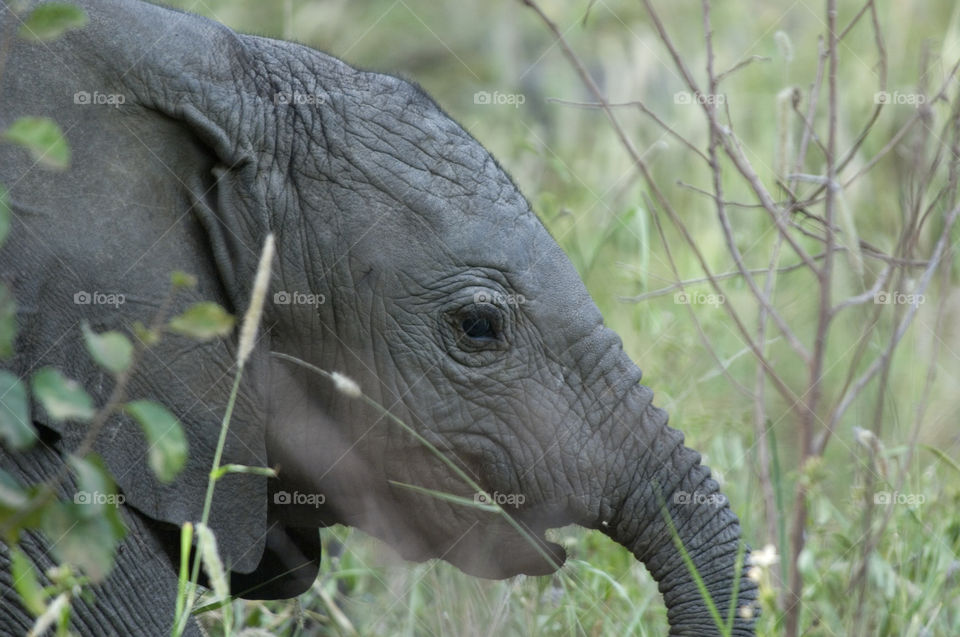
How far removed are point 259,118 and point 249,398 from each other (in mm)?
705

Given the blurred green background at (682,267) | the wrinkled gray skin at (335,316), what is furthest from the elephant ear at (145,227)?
the blurred green background at (682,267)

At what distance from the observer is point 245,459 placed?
3568 millimetres

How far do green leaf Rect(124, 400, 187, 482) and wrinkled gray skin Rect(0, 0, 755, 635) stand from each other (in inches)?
41.2

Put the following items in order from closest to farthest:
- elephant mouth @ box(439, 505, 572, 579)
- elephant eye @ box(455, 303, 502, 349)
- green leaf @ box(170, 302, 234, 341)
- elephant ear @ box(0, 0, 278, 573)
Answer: green leaf @ box(170, 302, 234, 341), elephant ear @ box(0, 0, 278, 573), elephant eye @ box(455, 303, 502, 349), elephant mouth @ box(439, 505, 572, 579)

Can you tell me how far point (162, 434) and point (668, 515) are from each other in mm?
1812

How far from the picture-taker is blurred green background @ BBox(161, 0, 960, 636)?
435 cm

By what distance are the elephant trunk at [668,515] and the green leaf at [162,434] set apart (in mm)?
1712

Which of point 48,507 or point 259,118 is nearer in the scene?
point 48,507

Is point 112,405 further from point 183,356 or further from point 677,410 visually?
point 677,410

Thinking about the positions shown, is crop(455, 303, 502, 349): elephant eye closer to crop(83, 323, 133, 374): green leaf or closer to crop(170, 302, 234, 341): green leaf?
crop(170, 302, 234, 341): green leaf

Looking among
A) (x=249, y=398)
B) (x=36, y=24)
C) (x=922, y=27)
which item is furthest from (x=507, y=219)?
(x=922, y=27)

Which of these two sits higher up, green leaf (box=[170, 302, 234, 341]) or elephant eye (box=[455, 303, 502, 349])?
elephant eye (box=[455, 303, 502, 349])

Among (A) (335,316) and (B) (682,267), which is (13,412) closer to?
(A) (335,316)

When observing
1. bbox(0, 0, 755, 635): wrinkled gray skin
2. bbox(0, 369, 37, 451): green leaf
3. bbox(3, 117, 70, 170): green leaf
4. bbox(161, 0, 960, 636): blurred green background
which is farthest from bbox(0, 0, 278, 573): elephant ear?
bbox(3, 117, 70, 170): green leaf
